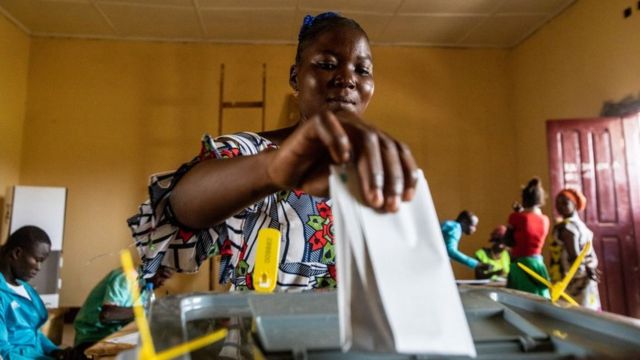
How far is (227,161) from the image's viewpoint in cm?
56

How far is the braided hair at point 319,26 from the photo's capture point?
90 centimetres

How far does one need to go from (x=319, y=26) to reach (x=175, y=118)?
13.7 ft

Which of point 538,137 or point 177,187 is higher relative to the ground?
point 538,137

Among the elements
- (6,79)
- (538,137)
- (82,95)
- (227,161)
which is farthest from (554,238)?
(6,79)

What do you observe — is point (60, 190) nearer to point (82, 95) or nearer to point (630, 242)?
point (82, 95)

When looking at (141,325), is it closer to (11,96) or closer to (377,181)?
(377,181)

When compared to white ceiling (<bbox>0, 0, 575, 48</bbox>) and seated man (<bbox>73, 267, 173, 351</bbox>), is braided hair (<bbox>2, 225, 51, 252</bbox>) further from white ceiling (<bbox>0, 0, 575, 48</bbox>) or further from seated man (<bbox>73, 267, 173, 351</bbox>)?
white ceiling (<bbox>0, 0, 575, 48</bbox>)

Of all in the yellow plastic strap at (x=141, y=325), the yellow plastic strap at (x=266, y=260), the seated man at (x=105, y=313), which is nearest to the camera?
the yellow plastic strap at (x=141, y=325)

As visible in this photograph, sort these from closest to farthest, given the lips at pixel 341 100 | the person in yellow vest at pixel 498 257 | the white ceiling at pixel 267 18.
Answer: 1. the lips at pixel 341 100
2. the person in yellow vest at pixel 498 257
3. the white ceiling at pixel 267 18

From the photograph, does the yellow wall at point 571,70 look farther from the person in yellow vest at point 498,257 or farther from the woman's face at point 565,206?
the woman's face at point 565,206

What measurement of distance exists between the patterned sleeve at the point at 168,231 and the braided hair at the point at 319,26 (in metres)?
0.32

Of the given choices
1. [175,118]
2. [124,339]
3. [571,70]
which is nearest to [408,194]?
[124,339]

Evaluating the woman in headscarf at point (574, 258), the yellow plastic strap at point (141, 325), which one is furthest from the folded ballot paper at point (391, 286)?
the woman in headscarf at point (574, 258)

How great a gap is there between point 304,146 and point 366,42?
0.54 m
